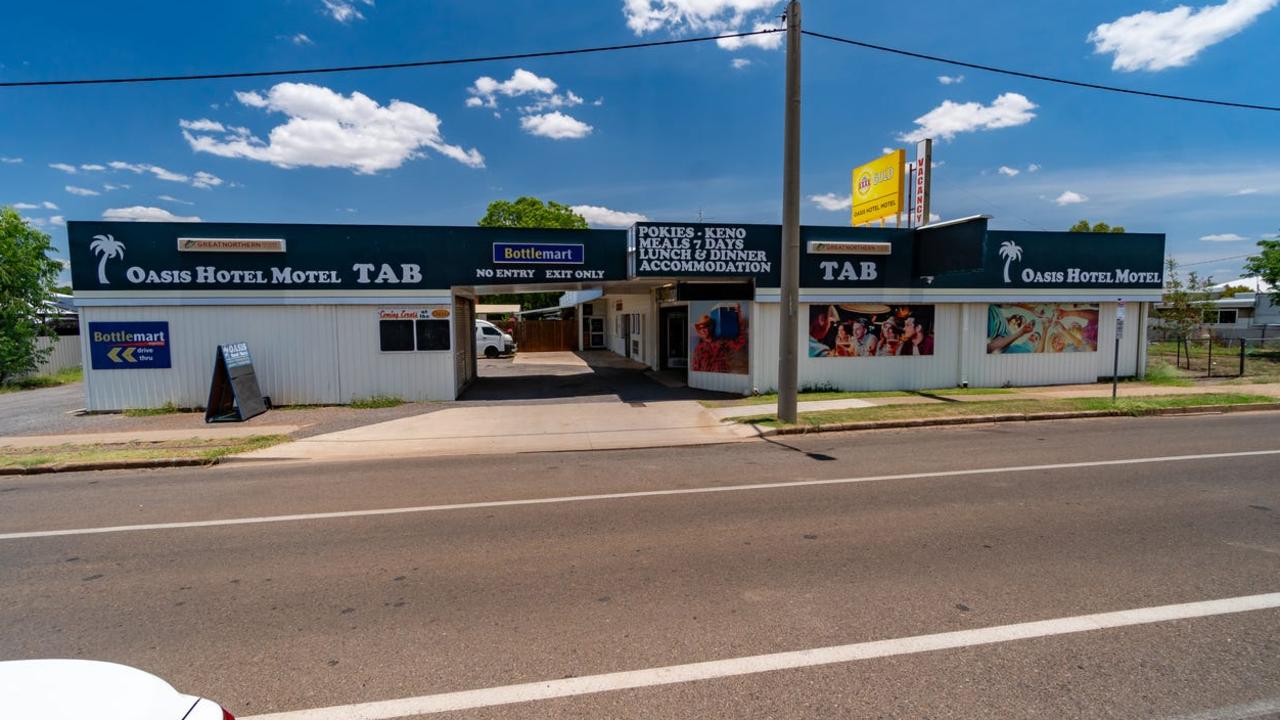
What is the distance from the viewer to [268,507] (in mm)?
6992

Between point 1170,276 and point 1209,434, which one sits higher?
point 1170,276

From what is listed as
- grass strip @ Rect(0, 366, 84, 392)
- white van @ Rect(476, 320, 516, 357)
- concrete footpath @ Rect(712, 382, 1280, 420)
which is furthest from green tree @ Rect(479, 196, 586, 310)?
concrete footpath @ Rect(712, 382, 1280, 420)

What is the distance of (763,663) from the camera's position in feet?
11.6

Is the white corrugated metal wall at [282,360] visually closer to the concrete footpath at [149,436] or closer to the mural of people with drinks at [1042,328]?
the concrete footpath at [149,436]

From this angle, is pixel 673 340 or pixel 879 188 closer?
pixel 879 188

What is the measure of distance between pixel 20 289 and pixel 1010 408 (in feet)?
102

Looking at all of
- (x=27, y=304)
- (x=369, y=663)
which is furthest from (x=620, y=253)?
(x=27, y=304)

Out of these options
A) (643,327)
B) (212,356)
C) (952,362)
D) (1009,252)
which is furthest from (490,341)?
(1009,252)

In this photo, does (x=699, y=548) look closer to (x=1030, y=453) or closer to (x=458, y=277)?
(x=1030, y=453)

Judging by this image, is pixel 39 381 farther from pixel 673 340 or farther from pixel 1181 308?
pixel 1181 308

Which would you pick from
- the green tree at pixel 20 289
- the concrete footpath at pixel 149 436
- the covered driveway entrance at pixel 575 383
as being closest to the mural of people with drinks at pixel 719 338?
the covered driveway entrance at pixel 575 383

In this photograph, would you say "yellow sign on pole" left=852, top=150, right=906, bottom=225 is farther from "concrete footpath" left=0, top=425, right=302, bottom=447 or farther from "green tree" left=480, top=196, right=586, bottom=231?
"green tree" left=480, top=196, right=586, bottom=231

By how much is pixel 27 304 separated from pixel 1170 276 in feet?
145

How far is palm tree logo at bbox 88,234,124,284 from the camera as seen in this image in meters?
14.0
